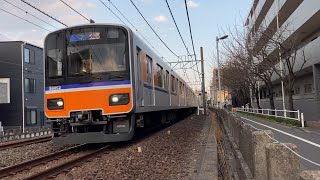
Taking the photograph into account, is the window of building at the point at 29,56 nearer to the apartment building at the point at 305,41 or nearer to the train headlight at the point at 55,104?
the apartment building at the point at 305,41

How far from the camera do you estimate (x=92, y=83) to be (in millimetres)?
11812

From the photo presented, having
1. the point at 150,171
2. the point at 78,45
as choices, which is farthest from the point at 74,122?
the point at 150,171

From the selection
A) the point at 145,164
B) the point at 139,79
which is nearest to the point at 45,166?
the point at 145,164

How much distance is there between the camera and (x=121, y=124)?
38.7 ft

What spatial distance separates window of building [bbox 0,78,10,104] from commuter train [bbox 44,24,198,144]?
98.2ft

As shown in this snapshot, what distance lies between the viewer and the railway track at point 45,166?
8.30m

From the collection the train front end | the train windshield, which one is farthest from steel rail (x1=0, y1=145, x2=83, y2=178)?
the train windshield

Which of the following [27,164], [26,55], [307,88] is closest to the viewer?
[27,164]

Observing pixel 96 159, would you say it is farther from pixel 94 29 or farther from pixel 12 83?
pixel 12 83

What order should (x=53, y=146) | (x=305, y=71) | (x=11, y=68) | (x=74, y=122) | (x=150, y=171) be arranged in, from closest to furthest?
(x=150, y=171) → (x=74, y=122) → (x=53, y=146) → (x=305, y=71) → (x=11, y=68)

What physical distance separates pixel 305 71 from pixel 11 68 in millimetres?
27966

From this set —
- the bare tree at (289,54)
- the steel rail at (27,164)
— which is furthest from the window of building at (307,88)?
the steel rail at (27,164)

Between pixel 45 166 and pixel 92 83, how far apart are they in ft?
10.00

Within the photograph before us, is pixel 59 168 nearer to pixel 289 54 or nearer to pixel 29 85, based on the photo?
pixel 289 54
